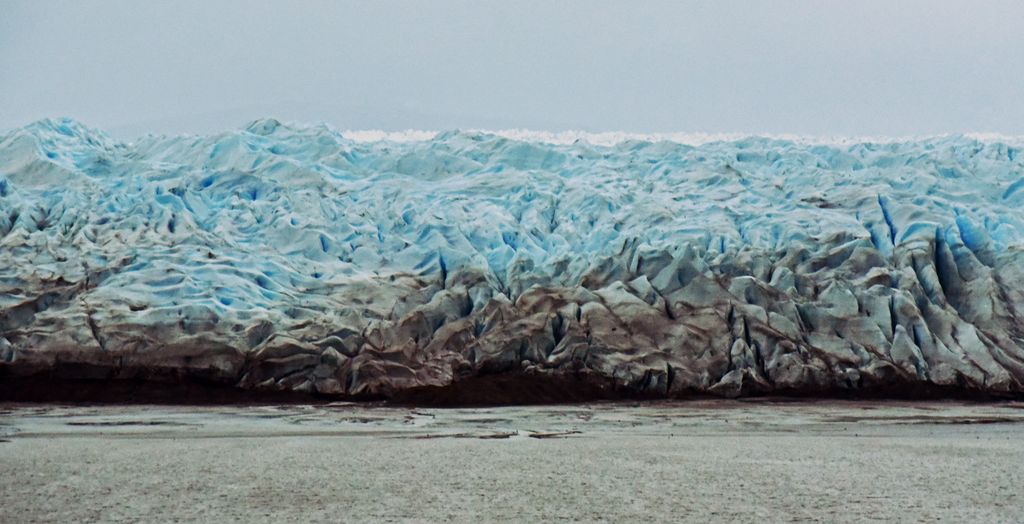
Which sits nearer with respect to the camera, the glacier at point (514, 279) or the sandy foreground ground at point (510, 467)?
the sandy foreground ground at point (510, 467)

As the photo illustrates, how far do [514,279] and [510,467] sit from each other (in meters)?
11.1

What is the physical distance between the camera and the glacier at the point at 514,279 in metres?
19.6

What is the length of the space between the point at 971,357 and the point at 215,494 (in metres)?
15.2

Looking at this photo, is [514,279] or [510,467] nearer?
[510,467]

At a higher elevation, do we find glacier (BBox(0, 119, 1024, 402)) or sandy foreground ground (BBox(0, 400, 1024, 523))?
glacier (BBox(0, 119, 1024, 402))

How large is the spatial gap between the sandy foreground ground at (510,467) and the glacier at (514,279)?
9.31 feet

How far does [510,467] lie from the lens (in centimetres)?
1037

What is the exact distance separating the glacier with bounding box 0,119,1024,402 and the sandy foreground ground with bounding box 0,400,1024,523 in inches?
112

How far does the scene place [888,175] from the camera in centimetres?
2512

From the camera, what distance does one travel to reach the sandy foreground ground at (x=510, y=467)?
802 centimetres

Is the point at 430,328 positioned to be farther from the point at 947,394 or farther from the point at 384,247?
the point at 947,394

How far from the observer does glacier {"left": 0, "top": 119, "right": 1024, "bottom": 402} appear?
19.6 metres

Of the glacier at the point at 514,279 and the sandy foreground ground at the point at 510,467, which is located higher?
the glacier at the point at 514,279

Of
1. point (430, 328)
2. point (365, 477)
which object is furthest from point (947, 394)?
point (365, 477)
